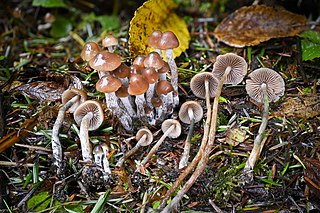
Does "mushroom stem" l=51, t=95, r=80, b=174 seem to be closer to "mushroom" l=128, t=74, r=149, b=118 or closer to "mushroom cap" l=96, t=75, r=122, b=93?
"mushroom cap" l=96, t=75, r=122, b=93

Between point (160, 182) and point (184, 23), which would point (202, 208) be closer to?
point (160, 182)

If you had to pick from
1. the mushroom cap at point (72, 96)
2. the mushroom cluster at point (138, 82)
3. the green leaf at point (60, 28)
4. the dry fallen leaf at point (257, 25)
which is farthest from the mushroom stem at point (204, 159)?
the green leaf at point (60, 28)

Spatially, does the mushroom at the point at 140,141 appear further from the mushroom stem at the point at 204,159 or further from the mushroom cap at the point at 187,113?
the mushroom stem at the point at 204,159

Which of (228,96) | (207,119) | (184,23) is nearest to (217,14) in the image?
(184,23)

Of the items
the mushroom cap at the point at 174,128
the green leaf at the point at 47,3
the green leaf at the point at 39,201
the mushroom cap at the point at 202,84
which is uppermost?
the green leaf at the point at 47,3

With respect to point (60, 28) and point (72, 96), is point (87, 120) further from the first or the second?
point (60, 28)
